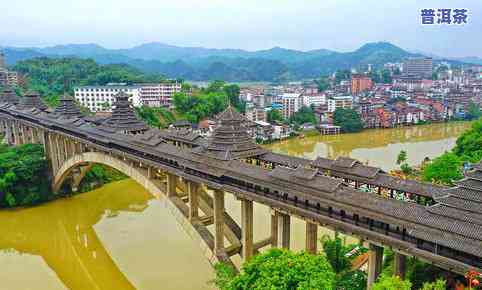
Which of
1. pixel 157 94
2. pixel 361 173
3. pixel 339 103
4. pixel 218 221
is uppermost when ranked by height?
pixel 157 94

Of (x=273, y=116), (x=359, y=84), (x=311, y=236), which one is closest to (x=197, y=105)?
(x=273, y=116)

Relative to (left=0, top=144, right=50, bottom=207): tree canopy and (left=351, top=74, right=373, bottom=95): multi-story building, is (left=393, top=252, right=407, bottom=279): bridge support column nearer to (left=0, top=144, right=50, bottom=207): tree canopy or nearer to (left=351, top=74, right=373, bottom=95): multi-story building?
(left=0, top=144, right=50, bottom=207): tree canopy

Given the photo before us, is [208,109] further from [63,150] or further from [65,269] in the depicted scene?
[65,269]

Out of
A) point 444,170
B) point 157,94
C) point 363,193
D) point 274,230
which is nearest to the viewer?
point 363,193

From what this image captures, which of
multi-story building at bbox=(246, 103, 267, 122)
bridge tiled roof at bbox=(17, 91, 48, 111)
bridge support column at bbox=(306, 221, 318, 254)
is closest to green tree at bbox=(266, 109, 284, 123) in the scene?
multi-story building at bbox=(246, 103, 267, 122)

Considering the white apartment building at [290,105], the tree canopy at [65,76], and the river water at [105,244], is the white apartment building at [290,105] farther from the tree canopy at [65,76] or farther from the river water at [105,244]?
the river water at [105,244]

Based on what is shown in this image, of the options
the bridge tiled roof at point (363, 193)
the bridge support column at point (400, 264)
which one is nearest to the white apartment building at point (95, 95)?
the bridge tiled roof at point (363, 193)

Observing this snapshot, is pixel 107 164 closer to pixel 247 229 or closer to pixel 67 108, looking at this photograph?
pixel 247 229
